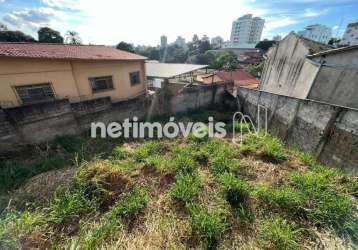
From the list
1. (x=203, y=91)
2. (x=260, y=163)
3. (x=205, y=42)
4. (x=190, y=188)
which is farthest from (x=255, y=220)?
(x=205, y=42)

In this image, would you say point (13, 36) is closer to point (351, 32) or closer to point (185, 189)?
point (185, 189)

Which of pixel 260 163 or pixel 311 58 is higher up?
pixel 311 58

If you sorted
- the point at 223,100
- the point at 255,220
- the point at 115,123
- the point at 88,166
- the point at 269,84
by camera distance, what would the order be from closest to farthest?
the point at 255,220 → the point at 88,166 → the point at 115,123 → the point at 223,100 → the point at 269,84

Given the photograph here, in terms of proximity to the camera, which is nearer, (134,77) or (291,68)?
(291,68)

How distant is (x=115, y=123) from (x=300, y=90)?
9131mm

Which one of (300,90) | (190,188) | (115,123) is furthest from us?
(300,90)

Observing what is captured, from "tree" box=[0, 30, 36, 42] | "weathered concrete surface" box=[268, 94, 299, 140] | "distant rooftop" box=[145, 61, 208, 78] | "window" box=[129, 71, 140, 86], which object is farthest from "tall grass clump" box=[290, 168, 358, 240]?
"tree" box=[0, 30, 36, 42]

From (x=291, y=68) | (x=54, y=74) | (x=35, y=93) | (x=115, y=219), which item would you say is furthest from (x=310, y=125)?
(x=35, y=93)

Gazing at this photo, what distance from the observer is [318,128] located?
457cm

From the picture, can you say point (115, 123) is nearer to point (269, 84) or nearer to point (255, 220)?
point (255, 220)

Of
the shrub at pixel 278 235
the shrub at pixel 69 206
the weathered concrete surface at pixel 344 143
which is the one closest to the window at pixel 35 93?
the shrub at pixel 69 206

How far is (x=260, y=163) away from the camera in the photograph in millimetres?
4043

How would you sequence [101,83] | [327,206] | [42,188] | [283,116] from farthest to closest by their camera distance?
[101,83], [283,116], [42,188], [327,206]

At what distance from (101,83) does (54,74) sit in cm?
222
